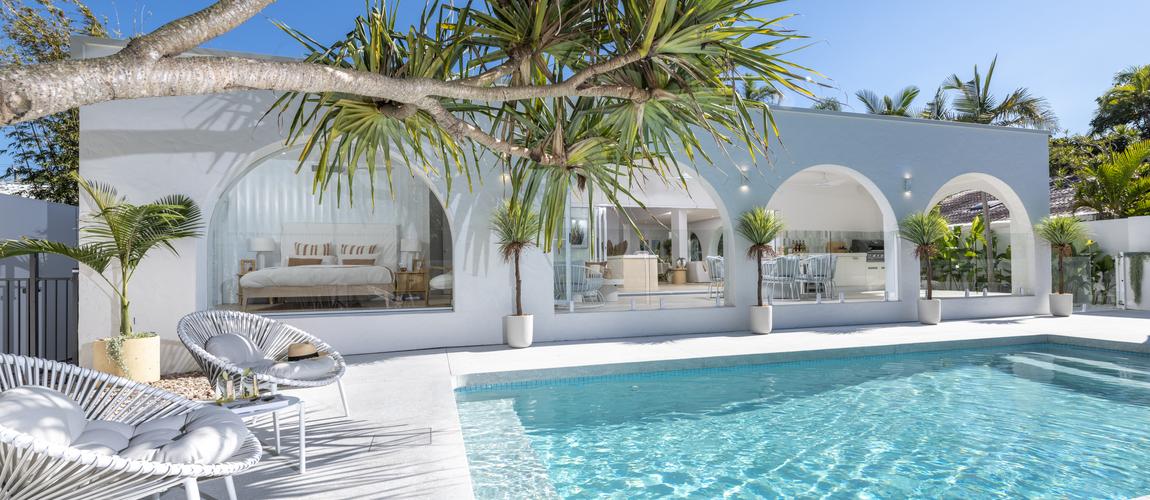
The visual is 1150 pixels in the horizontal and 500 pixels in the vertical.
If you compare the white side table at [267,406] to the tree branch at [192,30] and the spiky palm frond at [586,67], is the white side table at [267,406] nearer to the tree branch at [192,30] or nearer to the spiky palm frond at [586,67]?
the spiky palm frond at [586,67]

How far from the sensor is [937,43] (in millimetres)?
14281

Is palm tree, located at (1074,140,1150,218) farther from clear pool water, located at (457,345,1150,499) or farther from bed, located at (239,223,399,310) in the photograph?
Result: bed, located at (239,223,399,310)

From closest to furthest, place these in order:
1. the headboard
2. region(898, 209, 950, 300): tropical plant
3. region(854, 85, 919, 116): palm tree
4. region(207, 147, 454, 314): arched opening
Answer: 1. region(207, 147, 454, 314): arched opening
2. the headboard
3. region(898, 209, 950, 300): tropical plant
4. region(854, 85, 919, 116): palm tree

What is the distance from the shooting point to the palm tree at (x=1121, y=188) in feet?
41.1

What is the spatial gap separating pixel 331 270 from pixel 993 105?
713 inches

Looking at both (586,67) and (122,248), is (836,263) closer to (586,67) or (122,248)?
(586,67)

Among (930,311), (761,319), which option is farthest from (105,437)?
(930,311)

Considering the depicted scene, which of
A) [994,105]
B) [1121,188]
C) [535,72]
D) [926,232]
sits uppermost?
[994,105]

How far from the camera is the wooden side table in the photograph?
25.0 ft

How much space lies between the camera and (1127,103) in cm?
2145

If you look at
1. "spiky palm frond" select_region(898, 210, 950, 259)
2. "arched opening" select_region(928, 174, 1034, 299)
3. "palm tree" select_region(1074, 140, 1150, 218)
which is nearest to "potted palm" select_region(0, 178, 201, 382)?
"spiky palm frond" select_region(898, 210, 950, 259)

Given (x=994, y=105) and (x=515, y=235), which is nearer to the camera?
(x=515, y=235)

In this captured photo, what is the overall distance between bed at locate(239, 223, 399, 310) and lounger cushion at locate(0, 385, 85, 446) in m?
5.21

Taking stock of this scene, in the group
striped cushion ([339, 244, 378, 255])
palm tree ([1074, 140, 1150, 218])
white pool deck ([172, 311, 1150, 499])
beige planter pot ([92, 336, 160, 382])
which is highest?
palm tree ([1074, 140, 1150, 218])
